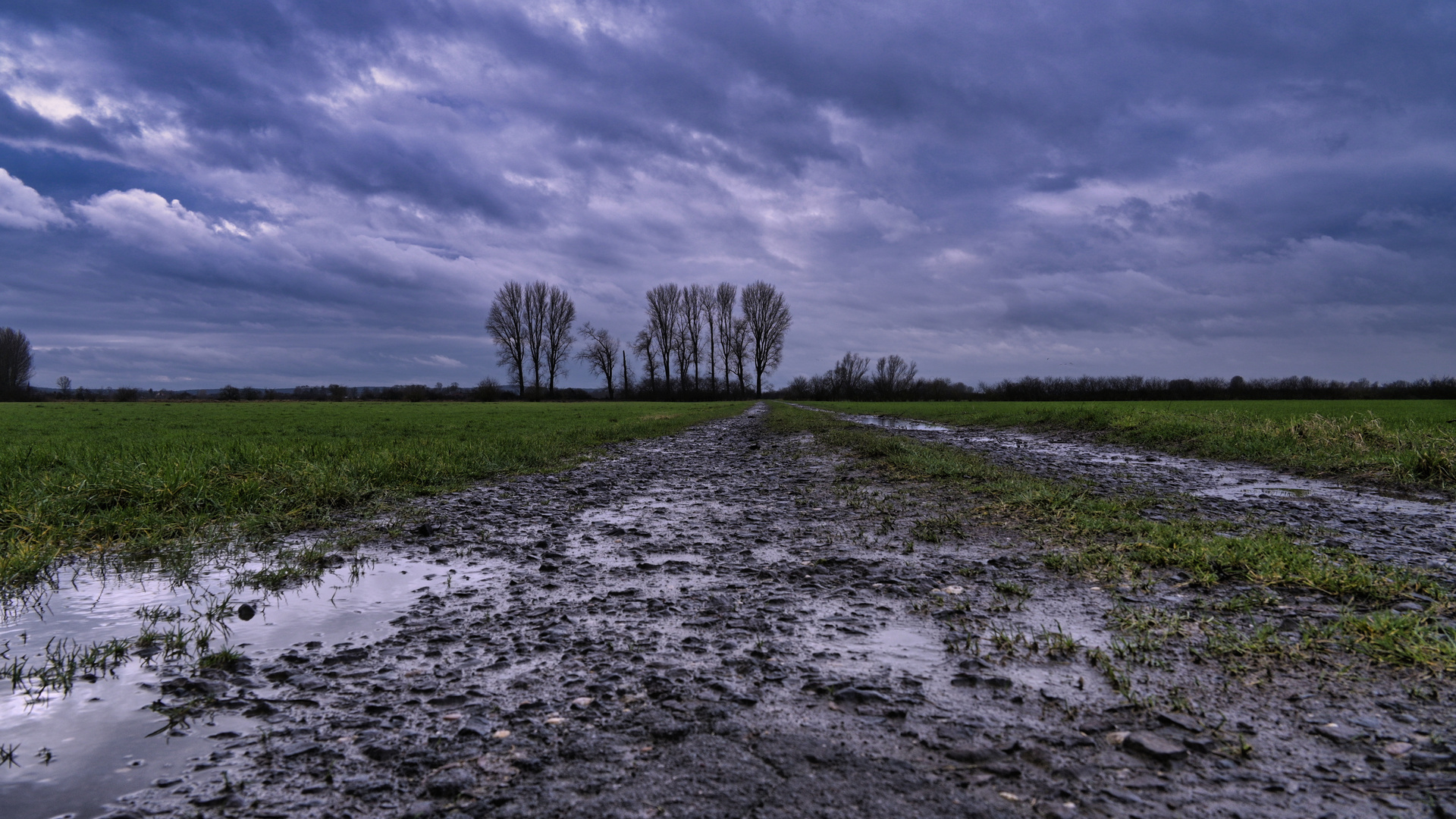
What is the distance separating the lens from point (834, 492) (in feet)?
24.6

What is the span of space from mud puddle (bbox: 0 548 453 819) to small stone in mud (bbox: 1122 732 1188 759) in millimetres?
3022

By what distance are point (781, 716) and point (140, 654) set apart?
10.00 feet

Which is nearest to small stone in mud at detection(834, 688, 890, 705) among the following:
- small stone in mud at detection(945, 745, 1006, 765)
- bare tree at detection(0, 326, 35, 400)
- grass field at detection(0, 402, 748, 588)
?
small stone in mud at detection(945, 745, 1006, 765)

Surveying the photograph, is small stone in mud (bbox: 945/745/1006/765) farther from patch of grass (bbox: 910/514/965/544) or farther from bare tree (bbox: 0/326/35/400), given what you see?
bare tree (bbox: 0/326/35/400)

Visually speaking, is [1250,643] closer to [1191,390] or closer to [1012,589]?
[1012,589]

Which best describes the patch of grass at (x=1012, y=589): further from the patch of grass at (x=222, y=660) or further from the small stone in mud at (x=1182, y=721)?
the patch of grass at (x=222, y=660)

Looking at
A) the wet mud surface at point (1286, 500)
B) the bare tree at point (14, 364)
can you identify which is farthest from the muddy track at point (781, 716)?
the bare tree at point (14, 364)

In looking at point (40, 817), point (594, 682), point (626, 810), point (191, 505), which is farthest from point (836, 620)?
point (191, 505)

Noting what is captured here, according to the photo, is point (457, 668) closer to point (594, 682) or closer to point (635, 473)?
point (594, 682)

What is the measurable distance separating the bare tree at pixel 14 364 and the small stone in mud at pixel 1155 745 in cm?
10754

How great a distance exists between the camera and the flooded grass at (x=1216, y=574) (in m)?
2.71

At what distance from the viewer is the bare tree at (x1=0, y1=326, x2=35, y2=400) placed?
237ft

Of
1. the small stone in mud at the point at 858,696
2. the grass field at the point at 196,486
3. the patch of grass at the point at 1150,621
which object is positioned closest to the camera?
the small stone in mud at the point at 858,696

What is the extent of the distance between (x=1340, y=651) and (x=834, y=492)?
16.4 ft
